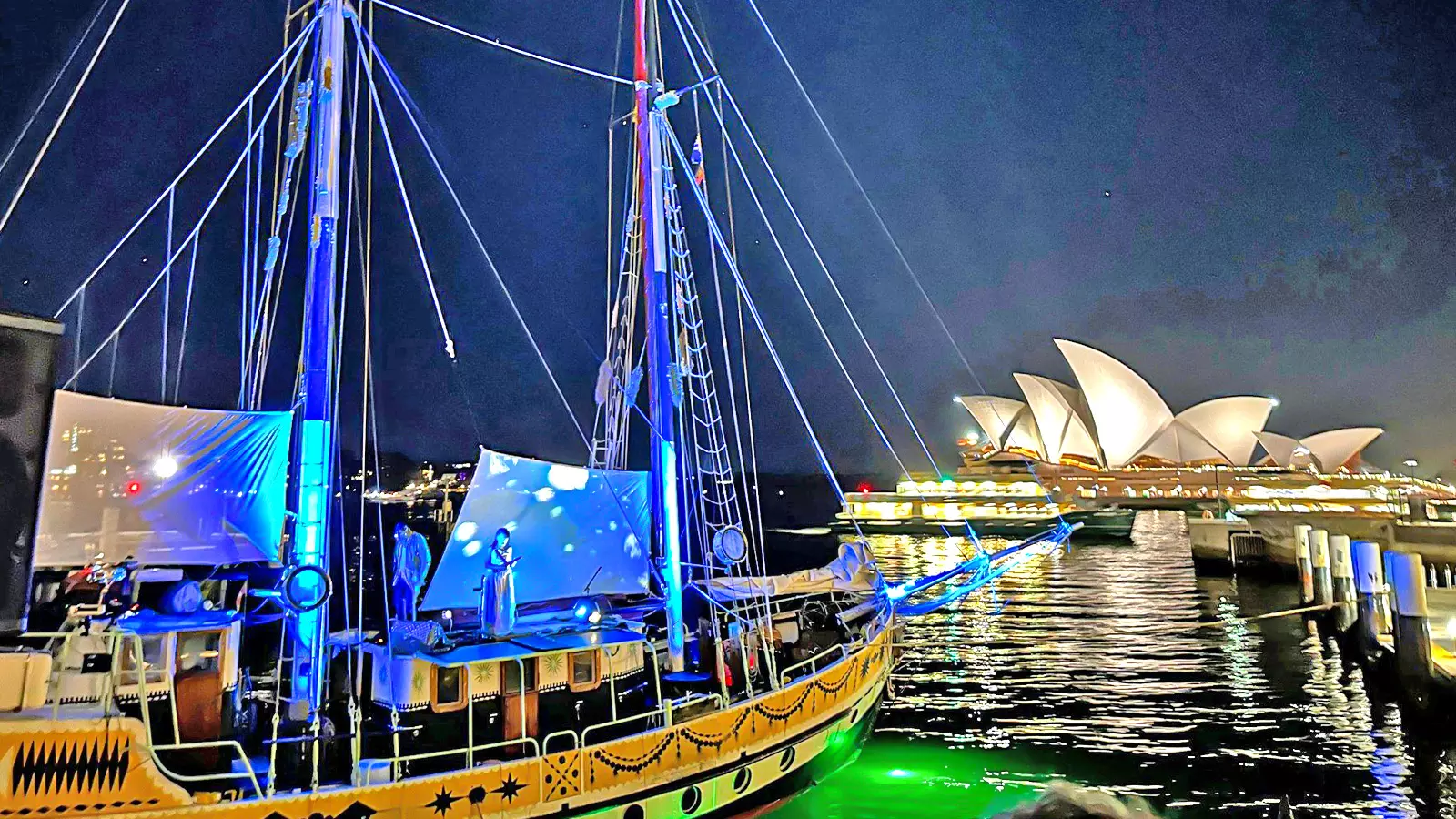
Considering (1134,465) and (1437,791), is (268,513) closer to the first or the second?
(1437,791)

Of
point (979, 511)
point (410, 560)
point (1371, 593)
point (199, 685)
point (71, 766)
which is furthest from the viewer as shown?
point (979, 511)

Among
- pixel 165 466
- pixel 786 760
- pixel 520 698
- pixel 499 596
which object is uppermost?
pixel 165 466

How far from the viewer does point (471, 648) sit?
Result: 35.0 ft

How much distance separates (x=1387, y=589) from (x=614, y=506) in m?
23.1

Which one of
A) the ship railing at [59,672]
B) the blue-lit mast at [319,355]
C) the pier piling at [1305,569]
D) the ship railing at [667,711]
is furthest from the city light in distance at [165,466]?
the pier piling at [1305,569]

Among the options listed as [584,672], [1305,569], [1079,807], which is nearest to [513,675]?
[584,672]

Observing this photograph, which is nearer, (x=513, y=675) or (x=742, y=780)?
(x=513, y=675)

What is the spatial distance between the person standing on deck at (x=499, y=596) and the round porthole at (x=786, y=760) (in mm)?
4747

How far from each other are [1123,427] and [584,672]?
112 metres

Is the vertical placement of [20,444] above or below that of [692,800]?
above

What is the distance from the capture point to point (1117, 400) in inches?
4166

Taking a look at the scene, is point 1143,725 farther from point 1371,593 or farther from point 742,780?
point 742,780

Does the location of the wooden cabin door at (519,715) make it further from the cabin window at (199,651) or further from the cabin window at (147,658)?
the cabin window at (147,658)

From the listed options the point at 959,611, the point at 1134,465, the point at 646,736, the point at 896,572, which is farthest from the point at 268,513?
the point at 1134,465
